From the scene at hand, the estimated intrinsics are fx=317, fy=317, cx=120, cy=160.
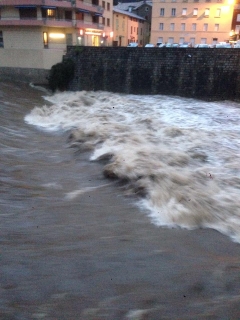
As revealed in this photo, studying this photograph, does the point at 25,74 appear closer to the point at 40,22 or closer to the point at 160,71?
the point at 40,22

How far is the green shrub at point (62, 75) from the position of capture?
72.0ft

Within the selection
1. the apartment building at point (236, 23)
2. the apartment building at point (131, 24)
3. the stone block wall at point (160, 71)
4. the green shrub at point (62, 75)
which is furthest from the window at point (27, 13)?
the apartment building at point (236, 23)

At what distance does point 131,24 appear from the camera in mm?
45719

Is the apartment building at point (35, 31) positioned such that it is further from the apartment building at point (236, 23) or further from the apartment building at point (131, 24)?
the apartment building at point (236, 23)

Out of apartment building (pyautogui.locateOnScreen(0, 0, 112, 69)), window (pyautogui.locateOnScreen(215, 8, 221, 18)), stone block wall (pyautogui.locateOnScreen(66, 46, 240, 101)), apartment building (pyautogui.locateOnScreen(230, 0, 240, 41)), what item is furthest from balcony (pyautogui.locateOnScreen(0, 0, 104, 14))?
apartment building (pyautogui.locateOnScreen(230, 0, 240, 41))

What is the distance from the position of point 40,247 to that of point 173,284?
1.53 m

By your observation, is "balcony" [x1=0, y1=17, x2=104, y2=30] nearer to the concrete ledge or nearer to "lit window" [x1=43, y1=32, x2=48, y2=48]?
"lit window" [x1=43, y1=32, x2=48, y2=48]

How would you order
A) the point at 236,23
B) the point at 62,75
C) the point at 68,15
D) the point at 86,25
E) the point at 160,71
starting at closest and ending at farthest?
1. the point at 160,71
2. the point at 62,75
3. the point at 68,15
4. the point at 86,25
5. the point at 236,23

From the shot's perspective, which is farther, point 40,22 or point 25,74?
point 25,74

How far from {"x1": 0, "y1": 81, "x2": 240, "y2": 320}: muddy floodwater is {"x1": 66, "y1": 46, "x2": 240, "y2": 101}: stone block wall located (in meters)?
10.7

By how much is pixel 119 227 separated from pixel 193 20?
4360 centimetres

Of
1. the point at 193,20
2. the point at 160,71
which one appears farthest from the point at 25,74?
the point at 193,20

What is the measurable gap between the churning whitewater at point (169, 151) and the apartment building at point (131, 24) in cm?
2792

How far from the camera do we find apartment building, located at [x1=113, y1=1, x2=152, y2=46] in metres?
41.3
